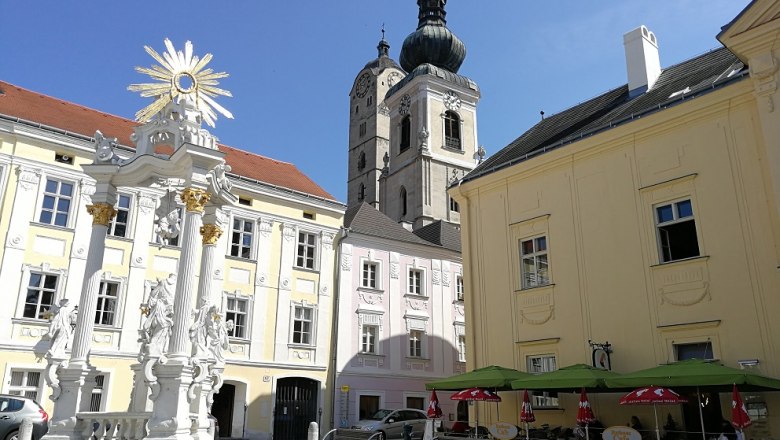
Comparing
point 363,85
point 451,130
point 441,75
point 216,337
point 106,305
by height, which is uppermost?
point 363,85

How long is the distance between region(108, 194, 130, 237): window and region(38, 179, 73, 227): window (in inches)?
61.2

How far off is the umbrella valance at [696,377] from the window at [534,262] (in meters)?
5.34

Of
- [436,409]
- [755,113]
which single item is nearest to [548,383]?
[436,409]

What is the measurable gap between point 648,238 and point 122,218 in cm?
1734

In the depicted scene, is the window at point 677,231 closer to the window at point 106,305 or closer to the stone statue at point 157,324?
the stone statue at point 157,324

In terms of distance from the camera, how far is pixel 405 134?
187 ft

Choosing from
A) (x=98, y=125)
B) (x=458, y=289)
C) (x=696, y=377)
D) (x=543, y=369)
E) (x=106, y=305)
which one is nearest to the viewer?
(x=696, y=377)

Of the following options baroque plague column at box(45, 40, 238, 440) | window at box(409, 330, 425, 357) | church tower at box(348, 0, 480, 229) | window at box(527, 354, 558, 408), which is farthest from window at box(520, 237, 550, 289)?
church tower at box(348, 0, 480, 229)

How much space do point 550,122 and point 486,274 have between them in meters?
7.21

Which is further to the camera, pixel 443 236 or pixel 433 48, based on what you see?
pixel 433 48

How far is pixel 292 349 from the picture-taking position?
82.3ft

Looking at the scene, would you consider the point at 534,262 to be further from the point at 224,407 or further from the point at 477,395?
the point at 224,407

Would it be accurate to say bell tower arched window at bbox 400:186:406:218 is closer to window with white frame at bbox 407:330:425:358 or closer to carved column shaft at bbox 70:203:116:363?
window with white frame at bbox 407:330:425:358

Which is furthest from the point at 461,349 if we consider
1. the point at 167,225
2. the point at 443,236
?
the point at 167,225
